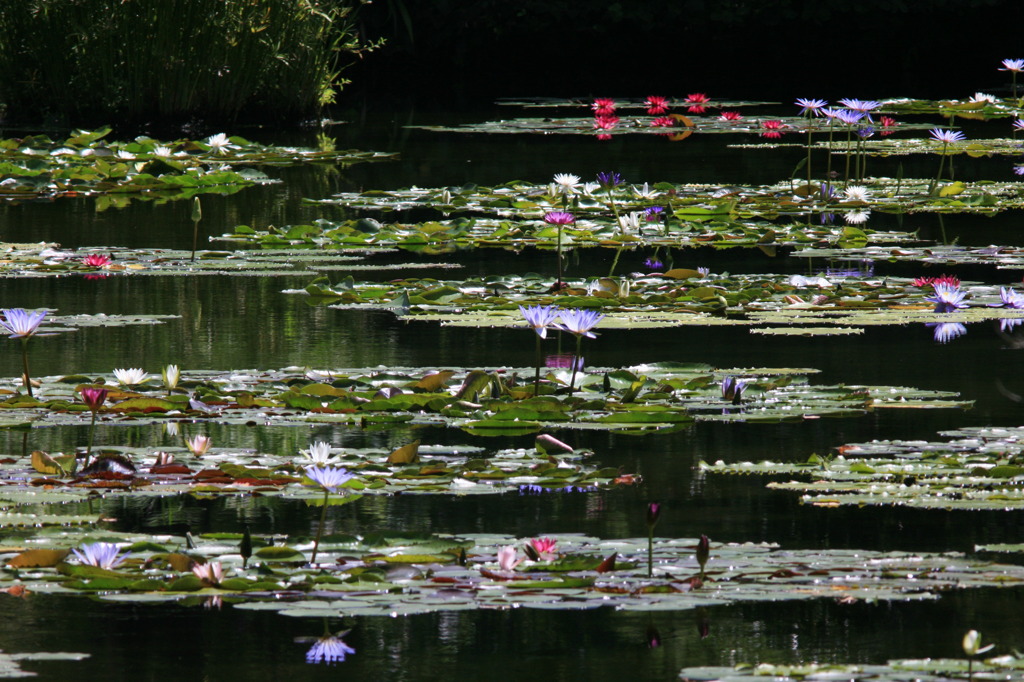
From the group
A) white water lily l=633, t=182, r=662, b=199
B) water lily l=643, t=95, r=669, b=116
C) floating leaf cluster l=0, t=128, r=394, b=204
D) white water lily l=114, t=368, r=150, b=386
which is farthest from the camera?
water lily l=643, t=95, r=669, b=116

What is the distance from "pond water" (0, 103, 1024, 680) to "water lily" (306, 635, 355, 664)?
0.8 inches

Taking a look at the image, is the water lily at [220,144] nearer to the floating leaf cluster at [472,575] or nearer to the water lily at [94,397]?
the water lily at [94,397]

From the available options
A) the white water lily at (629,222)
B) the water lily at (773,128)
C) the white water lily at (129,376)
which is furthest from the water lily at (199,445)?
the water lily at (773,128)

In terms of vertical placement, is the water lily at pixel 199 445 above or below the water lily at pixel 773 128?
below

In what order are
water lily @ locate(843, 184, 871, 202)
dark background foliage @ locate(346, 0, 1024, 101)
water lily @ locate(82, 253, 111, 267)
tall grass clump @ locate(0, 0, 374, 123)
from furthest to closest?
dark background foliage @ locate(346, 0, 1024, 101) → tall grass clump @ locate(0, 0, 374, 123) → water lily @ locate(843, 184, 871, 202) → water lily @ locate(82, 253, 111, 267)

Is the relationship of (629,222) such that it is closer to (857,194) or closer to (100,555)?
(857,194)

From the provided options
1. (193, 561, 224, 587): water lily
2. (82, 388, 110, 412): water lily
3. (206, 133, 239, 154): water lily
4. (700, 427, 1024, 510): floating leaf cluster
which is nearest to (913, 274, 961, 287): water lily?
(700, 427, 1024, 510): floating leaf cluster

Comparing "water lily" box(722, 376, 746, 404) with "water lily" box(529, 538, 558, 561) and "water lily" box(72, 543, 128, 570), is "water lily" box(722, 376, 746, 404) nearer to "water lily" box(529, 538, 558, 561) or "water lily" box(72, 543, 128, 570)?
"water lily" box(529, 538, 558, 561)

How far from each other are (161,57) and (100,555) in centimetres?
923

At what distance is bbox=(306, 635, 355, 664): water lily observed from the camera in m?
2.07

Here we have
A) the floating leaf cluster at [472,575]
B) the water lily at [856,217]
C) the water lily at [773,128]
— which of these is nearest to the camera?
the floating leaf cluster at [472,575]

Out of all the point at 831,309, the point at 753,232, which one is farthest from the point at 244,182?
the point at 831,309

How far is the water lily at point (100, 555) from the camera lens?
229 cm

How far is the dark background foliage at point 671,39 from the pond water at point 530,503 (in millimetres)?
13042
